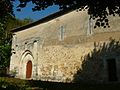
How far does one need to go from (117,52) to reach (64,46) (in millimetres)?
5412

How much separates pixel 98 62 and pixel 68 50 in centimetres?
346

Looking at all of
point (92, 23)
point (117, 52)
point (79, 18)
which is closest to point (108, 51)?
point (117, 52)

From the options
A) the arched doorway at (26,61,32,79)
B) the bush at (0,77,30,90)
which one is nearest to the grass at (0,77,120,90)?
the bush at (0,77,30,90)

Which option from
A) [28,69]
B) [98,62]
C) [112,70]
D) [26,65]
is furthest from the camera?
[26,65]

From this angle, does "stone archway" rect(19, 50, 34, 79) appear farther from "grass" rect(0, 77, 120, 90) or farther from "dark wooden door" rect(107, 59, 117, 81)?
"grass" rect(0, 77, 120, 90)

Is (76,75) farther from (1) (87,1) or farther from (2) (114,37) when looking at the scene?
(1) (87,1)

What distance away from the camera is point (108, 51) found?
1716cm

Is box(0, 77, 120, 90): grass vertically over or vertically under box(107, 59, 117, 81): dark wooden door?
under

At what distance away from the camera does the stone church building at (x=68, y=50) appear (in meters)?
17.2

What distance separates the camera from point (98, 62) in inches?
691

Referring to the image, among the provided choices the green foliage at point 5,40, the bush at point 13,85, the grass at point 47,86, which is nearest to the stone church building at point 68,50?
the green foliage at point 5,40

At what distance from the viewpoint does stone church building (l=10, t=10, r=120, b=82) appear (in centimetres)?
1722

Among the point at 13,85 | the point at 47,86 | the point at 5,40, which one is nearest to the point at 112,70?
the point at 47,86

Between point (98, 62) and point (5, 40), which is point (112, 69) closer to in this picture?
point (98, 62)
